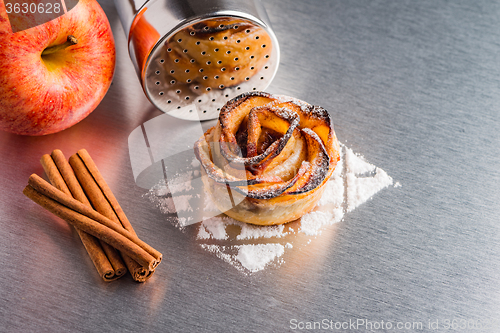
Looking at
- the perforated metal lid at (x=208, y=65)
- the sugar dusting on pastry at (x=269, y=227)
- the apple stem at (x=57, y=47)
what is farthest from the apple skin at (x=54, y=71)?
the sugar dusting on pastry at (x=269, y=227)

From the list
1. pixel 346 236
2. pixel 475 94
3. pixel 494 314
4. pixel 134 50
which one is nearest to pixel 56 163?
pixel 134 50

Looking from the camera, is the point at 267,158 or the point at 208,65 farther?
the point at 208,65

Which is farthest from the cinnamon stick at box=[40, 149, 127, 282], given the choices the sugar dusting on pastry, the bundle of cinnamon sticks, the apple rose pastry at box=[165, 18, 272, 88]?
the apple rose pastry at box=[165, 18, 272, 88]

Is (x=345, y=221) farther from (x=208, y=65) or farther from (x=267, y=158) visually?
(x=208, y=65)

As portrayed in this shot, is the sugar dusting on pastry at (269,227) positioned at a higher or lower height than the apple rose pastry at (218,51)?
lower

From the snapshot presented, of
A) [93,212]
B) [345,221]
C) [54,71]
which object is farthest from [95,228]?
[345,221]

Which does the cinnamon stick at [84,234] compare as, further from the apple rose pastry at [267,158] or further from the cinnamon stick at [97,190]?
the apple rose pastry at [267,158]
